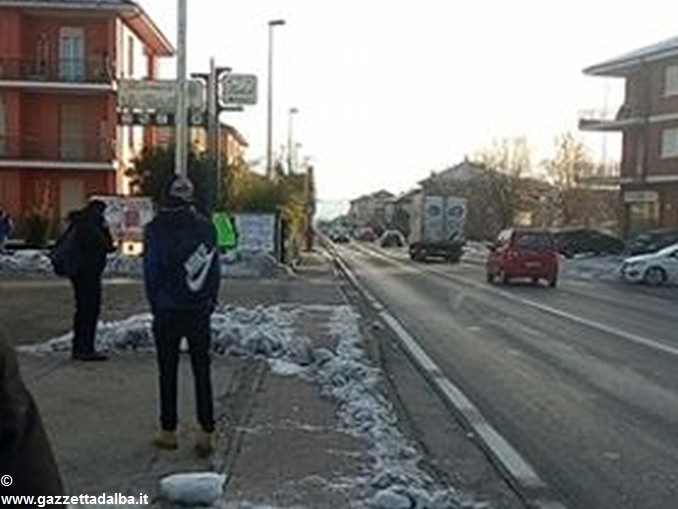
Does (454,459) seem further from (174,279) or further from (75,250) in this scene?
(75,250)

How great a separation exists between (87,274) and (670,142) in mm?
57785

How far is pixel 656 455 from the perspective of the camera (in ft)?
29.6

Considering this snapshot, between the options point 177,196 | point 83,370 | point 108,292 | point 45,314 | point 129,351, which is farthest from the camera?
point 108,292

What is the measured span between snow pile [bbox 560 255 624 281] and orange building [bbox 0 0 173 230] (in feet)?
72.5

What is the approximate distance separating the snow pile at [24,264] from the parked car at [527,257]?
1393cm

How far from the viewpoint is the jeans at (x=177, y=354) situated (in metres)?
8.25

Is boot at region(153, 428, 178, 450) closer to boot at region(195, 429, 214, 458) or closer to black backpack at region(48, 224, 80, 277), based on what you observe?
boot at region(195, 429, 214, 458)

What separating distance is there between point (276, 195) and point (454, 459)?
35.8 m

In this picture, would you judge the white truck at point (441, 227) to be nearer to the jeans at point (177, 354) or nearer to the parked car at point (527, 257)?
the parked car at point (527, 257)

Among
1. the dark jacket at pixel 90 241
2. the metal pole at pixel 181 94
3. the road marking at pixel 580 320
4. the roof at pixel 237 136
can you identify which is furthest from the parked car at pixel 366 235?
the dark jacket at pixel 90 241

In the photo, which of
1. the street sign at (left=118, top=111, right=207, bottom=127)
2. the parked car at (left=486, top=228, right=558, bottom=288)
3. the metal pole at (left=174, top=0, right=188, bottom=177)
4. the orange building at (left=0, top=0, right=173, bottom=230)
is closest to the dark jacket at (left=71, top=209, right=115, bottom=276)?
the metal pole at (left=174, top=0, right=188, bottom=177)

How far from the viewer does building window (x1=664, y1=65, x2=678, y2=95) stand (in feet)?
218

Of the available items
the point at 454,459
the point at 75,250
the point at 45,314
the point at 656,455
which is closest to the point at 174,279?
the point at 454,459

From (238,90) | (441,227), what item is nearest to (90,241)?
A: (238,90)
